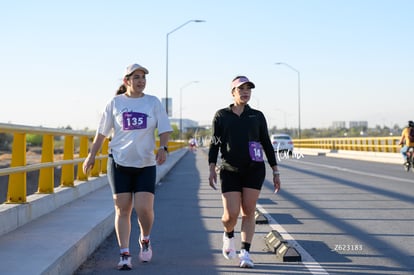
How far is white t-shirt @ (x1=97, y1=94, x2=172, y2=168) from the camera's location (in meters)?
6.21

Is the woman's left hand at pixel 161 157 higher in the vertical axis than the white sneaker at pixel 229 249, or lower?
higher

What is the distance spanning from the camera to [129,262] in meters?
6.21

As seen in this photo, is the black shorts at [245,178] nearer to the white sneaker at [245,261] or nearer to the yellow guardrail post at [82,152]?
the white sneaker at [245,261]

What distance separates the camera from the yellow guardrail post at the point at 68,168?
34.8ft

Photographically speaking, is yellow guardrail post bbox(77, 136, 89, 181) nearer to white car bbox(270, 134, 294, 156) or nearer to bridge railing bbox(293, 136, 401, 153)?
bridge railing bbox(293, 136, 401, 153)

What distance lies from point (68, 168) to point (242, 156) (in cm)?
503

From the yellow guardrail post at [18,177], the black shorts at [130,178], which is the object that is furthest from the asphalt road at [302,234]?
the yellow guardrail post at [18,177]

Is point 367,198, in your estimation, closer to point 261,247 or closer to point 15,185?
point 261,247

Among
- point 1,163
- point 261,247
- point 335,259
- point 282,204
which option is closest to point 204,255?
point 261,247

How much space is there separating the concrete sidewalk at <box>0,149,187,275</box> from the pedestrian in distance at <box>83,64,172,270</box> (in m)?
0.61

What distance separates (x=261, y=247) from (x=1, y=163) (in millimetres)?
25601

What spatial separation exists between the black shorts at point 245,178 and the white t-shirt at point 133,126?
0.77 meters

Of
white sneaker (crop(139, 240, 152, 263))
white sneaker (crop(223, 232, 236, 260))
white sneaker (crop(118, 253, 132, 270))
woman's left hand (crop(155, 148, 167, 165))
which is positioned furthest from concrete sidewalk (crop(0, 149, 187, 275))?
white sneaker (crop(223, 232, 236, 260))

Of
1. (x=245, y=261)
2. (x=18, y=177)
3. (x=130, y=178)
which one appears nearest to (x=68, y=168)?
(x=18, y=177)
